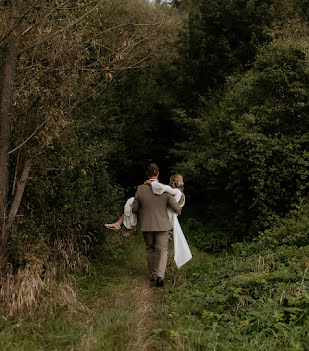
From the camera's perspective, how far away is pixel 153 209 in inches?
269

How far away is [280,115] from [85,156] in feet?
18.3

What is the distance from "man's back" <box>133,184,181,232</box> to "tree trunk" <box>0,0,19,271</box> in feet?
7.28

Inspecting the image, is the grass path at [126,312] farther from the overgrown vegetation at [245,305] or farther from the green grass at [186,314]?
the overgrown vegetation at [245,305]

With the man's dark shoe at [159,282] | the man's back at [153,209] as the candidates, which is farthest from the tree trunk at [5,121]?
the man's dark shoe at [159,282]

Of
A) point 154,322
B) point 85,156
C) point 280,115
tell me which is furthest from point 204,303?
point 280,115

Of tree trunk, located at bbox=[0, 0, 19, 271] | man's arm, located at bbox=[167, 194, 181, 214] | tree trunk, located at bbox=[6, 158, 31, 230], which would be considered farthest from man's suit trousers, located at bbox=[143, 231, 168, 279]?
tree trunk, located at bbox=[0, 0, 19, 271]

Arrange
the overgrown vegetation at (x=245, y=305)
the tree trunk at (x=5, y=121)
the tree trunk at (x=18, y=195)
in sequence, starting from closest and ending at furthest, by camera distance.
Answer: the overgrown vegetation at (x=245, y=305)
the tree trunk at (x=5, y=121)
the tree trunk at (x=18, y=195)

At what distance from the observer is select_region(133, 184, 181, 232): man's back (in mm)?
6809

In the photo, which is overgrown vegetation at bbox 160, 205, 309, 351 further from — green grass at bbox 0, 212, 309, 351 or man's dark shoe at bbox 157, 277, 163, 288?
man's dark shoe at bbox 157, 277, 163, 288

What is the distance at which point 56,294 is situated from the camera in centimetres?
545

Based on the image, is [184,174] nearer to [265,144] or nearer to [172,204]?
[265,144]

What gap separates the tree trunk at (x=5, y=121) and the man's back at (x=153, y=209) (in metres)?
2.22

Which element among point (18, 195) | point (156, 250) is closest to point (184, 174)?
point (156, 250)

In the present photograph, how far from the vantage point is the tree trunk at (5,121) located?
5.56m
